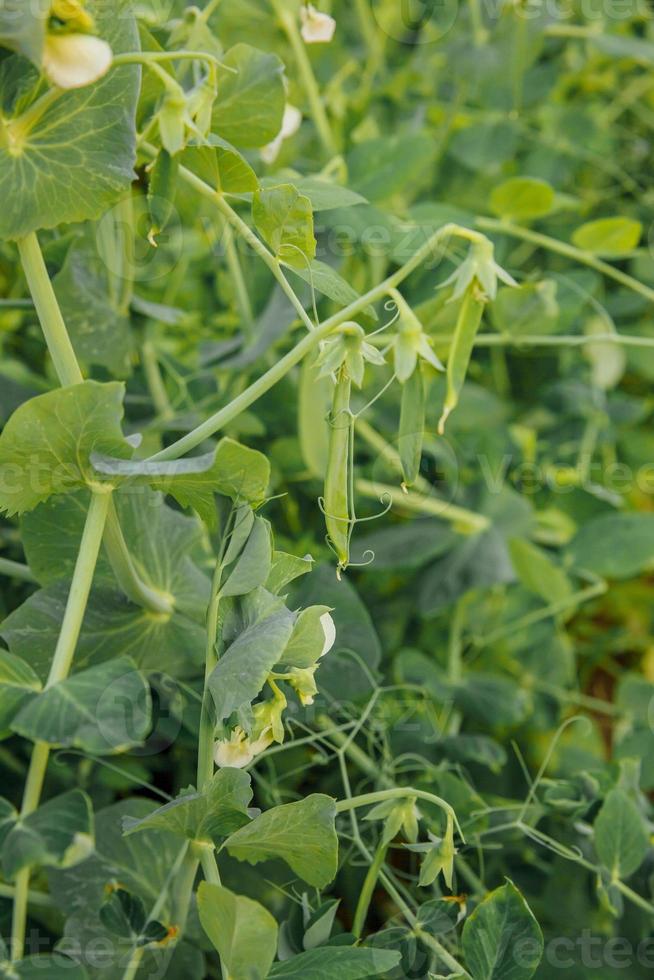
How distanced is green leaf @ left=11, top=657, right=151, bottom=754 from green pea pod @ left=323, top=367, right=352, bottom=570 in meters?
0.09

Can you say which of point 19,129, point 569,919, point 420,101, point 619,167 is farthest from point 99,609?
point 619,167

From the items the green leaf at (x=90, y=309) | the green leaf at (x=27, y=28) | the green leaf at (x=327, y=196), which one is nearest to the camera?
the green leaf at (x=27, y=28)

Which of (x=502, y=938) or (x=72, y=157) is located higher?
(x=72, y=157)

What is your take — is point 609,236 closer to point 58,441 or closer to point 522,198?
point 522,198

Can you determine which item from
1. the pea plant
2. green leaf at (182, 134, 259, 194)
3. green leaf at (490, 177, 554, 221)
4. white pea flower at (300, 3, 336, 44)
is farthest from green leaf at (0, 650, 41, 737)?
green leaf at (490, 177, 554, 221)

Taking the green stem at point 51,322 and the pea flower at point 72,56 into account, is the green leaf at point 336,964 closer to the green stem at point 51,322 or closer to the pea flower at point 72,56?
the green stem at point 51,322

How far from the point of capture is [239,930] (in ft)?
1.13

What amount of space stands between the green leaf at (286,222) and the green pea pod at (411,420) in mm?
66

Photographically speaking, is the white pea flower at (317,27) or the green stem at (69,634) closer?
the green stem at (69,634)

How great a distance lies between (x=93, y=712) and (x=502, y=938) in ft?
0.65

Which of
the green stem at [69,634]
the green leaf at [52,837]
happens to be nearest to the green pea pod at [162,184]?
the green stem at [69,634]

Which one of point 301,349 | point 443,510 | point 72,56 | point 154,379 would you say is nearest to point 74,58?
point 72,56

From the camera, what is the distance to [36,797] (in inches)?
15.1

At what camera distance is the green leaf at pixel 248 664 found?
326 mm
